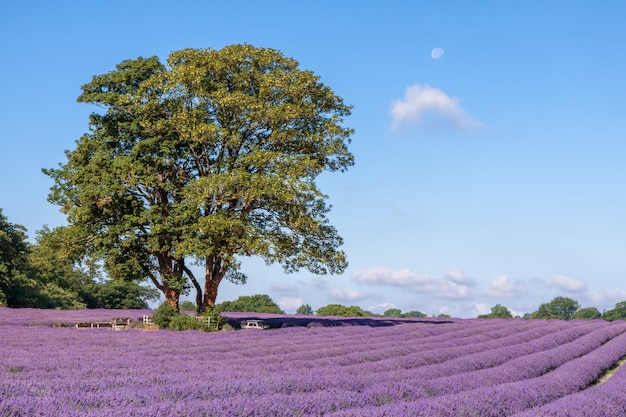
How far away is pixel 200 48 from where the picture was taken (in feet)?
85.7

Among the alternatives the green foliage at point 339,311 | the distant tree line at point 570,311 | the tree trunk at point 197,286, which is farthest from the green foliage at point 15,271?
the distant tree line at point 570,311

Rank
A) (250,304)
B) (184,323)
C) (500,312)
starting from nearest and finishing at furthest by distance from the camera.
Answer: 1. (184,323)
2. (250,304)
3. (500,312)

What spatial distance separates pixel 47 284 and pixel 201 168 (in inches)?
1023

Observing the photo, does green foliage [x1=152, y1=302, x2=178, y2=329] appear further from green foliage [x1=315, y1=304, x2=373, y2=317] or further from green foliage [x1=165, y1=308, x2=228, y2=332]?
green foliage [x1=315, y1=304, x2=373, y2=317]

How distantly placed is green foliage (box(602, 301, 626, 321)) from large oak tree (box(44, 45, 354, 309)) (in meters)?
63.9

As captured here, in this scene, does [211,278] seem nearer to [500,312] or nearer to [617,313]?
[500,312]

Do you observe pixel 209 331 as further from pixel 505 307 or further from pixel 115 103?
pixel 505 307

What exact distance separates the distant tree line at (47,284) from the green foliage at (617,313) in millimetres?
56468

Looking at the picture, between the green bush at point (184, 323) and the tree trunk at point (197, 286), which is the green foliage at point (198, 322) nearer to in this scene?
the green bush at point (184, 323)

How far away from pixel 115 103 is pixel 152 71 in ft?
7.85

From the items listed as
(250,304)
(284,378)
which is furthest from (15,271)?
(284,378)

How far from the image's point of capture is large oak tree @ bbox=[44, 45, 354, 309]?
76.6 ft

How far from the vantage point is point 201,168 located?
1008 inches

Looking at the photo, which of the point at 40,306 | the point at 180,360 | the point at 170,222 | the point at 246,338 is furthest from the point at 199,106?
the point at 40,306
